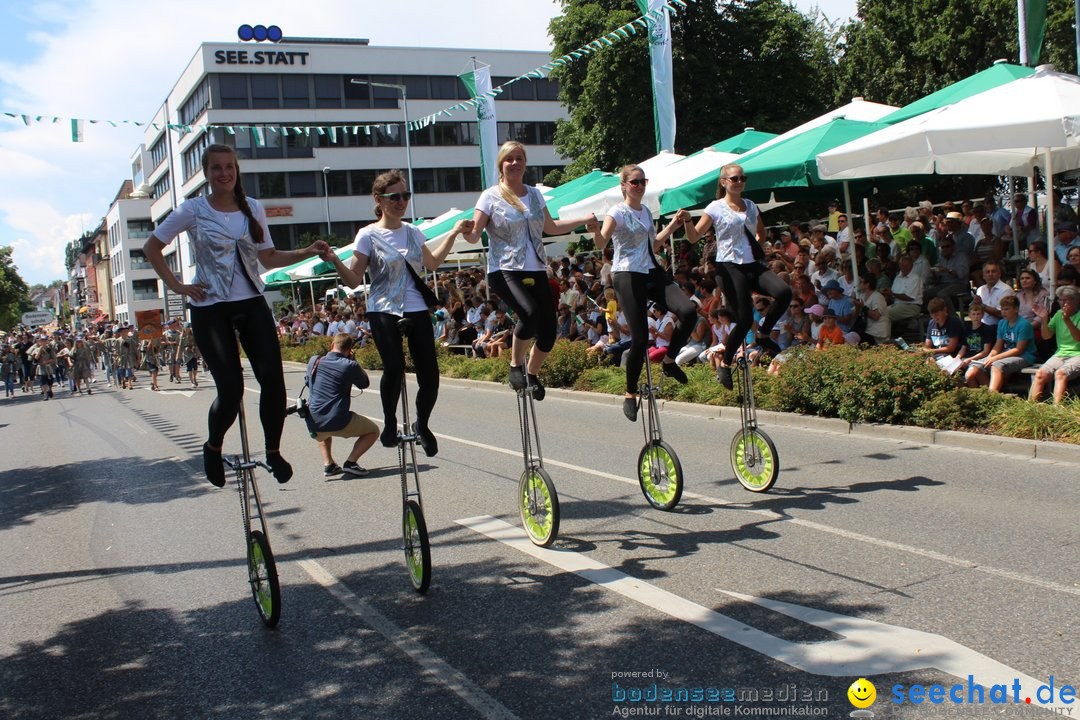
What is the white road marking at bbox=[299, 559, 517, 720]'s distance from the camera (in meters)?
3.90

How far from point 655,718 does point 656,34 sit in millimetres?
17675

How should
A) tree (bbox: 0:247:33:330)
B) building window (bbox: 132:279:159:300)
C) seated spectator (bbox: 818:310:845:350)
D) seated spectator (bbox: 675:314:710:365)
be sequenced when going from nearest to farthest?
1. seated spectator (bbox: 818:310:845:350)
2. seated spectator (bbox: 675:314:710:365)
3. tree (bbox: 0:247:33:330)
4. building window (bbox: 132:279:159:300)

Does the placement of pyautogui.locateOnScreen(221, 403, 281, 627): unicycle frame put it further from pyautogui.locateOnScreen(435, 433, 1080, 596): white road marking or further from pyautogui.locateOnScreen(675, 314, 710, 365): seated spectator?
pyautogui.locateOnScreen(675, 314, 710, 365): seated spectator

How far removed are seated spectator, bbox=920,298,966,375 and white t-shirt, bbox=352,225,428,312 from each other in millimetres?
7185

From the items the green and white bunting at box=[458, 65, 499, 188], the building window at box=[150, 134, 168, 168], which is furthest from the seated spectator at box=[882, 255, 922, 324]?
the building window at box=[150, 134, 168, 168]

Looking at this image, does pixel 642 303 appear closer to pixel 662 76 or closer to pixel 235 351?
pixel 235 351

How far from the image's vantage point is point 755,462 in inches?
303

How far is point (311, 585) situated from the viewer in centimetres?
595

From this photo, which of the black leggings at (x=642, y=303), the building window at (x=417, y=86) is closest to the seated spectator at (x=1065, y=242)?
the black leggings at (x=642, y=303)

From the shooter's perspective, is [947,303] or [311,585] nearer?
[311,585]

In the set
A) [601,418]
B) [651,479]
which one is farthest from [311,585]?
[601,418]

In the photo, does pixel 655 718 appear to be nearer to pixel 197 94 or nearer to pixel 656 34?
pixel 656 34

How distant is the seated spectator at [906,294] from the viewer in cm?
1330

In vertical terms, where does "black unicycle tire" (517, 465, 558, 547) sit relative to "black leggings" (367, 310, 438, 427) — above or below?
below
